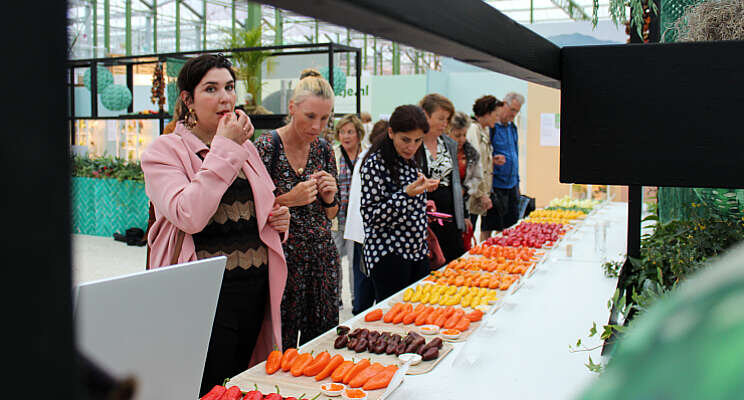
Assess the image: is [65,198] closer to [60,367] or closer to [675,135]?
[60,367]

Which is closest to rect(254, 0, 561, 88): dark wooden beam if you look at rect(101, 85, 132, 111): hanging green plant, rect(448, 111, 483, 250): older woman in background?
rect(448, 111, 483, 250): older woman in background

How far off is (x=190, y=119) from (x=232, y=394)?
101 centimetres

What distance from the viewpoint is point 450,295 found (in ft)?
9.50

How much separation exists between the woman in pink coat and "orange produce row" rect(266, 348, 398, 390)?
0.34 meters

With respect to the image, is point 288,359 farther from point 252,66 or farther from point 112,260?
point 112,260

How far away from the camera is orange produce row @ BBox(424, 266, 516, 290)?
3.07 metres

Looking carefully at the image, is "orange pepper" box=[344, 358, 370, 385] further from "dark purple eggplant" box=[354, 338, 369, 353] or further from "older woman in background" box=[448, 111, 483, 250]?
"older woman in background" box=[448, 111, 483, 250]

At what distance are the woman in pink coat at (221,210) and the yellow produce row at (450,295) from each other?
30.0 inches

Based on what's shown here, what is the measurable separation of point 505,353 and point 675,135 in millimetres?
1250

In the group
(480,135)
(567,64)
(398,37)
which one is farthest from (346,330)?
(480,135)

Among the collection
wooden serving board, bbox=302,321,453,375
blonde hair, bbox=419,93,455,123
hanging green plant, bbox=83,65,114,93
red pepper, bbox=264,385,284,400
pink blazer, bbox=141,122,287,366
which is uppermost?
hanging green plant, bbox=83,65,114,93

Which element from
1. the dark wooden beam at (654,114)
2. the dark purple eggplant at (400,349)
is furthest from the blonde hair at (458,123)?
the dark wooden beam at (654,114)

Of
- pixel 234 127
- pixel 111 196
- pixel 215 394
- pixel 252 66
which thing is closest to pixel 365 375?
pixel 215 394

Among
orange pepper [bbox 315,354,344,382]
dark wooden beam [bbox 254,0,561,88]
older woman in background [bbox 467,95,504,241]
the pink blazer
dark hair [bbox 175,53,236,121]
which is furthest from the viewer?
older woman in background [bbox 467,95,504,241]
